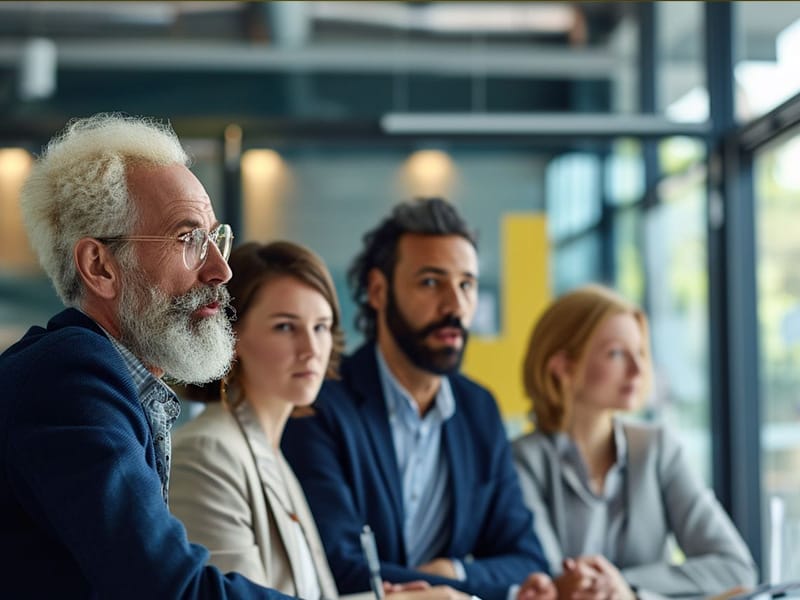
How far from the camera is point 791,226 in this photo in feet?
15.8

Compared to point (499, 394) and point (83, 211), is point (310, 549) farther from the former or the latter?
point (499, 394)

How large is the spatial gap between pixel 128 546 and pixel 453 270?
1.76 meters

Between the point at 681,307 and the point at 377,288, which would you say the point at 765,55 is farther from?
the point at 377,288

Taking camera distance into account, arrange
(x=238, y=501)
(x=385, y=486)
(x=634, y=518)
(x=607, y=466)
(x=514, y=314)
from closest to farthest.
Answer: (x=238, y=501)
(x=385, y=486)
(x=634, y=518)
(x=607, y=466)
(x=514, y=314)

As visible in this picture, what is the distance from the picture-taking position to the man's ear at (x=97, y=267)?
1.75m

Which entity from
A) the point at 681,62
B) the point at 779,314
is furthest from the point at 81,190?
the point at 681,62

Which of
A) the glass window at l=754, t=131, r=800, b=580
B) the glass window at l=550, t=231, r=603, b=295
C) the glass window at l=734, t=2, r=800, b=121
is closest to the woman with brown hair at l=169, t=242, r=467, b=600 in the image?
the glass window at l=754, t=131, r=800, b=580

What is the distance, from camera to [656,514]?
3400 millimetres

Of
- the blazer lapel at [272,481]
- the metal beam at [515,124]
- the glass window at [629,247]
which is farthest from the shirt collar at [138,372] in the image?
the glass window at [629,247]

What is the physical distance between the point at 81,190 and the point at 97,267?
0.39ft

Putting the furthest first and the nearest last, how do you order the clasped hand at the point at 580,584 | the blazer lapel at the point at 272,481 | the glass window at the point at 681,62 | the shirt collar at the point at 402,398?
the glass window at the point at 681,62, the shirt collar at the point at 402,398, the clasped hand at the point at 580,584, the blazer lapel at the point at 272,481

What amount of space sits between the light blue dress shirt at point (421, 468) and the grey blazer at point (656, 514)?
15.2 inches

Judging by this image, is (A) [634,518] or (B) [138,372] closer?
(B) [138,372]

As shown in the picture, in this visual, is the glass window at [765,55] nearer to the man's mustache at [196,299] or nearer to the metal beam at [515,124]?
the metal beam at [515,124]
